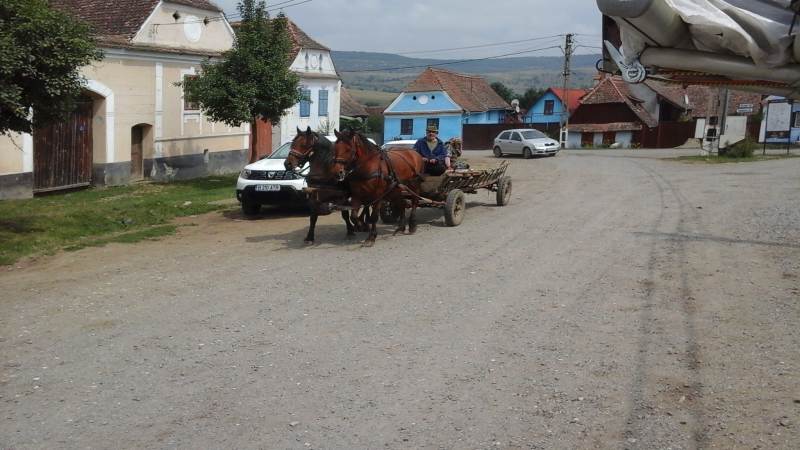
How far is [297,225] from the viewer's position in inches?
527

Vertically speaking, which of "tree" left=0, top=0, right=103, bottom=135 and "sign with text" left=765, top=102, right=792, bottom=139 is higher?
"sign with text" left=765, top=102, right=792, bottom=139

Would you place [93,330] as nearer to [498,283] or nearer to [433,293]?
[433,293]

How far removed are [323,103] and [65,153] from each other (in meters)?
19.2

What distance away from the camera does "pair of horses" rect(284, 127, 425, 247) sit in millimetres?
10281

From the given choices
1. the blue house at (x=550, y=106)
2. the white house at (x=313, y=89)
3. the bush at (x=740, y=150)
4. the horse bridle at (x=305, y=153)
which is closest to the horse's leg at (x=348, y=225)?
the horse bridle at (x=305, y=153)

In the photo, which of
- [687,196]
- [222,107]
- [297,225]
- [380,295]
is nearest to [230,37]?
[222,107]

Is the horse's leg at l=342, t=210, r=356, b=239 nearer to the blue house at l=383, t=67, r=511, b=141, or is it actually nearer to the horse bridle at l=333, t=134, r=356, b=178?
the horse bridle at l=333, t=134, r=356, b=178

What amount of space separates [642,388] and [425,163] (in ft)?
26.1

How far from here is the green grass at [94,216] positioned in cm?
1180

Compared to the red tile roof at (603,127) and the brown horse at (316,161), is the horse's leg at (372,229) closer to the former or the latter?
the brown horse at (316,161)

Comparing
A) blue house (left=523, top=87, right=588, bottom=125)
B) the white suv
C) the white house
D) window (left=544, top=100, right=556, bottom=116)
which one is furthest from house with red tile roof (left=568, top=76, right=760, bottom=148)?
the white suv

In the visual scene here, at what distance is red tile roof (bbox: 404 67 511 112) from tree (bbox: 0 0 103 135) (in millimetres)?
46315

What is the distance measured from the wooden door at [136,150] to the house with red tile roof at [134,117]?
3cm

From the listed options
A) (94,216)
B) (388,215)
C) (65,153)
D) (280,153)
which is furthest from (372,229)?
(65,153)
